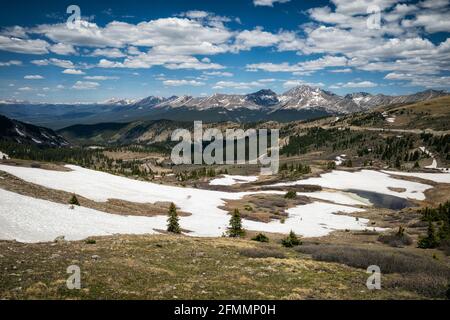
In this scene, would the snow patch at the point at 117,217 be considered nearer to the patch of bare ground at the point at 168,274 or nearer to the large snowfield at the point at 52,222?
the large snowfield at the point at 52,222

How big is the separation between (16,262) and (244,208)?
55.3 m

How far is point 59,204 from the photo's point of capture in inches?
1730

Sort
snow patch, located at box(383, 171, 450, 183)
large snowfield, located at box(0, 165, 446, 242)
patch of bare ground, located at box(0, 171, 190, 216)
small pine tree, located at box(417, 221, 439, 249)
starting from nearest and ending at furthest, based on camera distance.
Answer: large snowfield, located at box(0, 165, 446, 242) → small pine tree, located at box(417, 221, 439, 249) → patch of bare ground, located at box(0, 171, 190, 216) → snow patch, located at box(383, 171, 450, 183)

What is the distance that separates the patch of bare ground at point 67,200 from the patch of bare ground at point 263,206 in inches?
528

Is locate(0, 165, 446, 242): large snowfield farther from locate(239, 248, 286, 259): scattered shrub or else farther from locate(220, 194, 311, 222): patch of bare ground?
locate(239, 248, 286, 259): scattered shrub

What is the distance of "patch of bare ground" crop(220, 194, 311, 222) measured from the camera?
66.6 metres

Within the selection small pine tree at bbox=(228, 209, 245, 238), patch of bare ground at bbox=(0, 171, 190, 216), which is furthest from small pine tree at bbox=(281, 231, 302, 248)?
patch of bare ground at bbox=(0, 171, 190, 216)

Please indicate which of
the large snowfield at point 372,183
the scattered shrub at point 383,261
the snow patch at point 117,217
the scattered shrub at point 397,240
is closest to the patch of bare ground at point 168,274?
the scattered shrub at point 383,261

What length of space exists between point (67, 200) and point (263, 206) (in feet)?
141

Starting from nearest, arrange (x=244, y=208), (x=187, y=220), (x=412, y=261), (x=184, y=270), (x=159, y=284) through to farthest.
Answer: (x=159, y=284) → (x=184, y=270) → (x=412, y=261) → (x=187, y=220) → (x=244, y=208)

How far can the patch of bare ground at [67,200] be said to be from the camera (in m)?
46.1

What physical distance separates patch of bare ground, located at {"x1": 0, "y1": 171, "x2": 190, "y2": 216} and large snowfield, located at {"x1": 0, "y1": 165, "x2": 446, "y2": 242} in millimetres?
3050
